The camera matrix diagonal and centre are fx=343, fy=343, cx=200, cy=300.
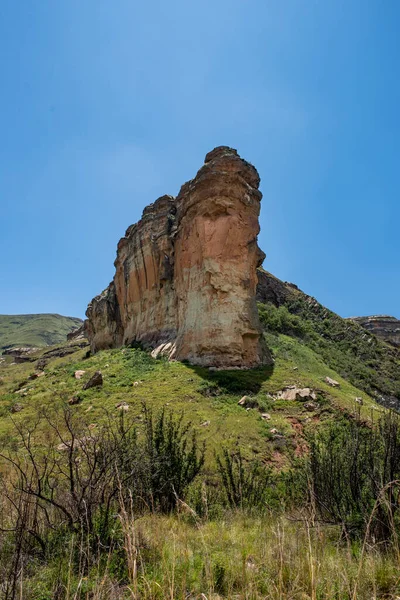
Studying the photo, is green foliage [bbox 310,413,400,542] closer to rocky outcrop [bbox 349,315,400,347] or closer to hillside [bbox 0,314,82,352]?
rocky outcrop [bbox 349,315,400,347]

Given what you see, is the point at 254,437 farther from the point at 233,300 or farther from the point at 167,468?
the point at 233,300

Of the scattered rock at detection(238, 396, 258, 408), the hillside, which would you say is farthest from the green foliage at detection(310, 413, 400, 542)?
the hillside

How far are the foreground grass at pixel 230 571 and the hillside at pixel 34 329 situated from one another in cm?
11145

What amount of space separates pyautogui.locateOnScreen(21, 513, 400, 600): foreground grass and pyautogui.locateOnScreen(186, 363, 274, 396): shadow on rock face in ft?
42.7

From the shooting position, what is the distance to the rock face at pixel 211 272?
69.3ft

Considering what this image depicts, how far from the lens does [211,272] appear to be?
71.7 ft

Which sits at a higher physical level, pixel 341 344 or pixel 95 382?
pixel 341 344

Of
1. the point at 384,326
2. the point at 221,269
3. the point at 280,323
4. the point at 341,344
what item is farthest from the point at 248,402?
the point at 384,326

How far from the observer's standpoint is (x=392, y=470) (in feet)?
15.0

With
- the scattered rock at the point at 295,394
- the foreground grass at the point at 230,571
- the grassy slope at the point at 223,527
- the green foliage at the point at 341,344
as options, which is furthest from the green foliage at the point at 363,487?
the green foliage at the point at 341,344

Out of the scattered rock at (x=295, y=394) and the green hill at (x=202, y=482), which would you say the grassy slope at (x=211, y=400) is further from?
the scattered rock at (x=295, y=394)

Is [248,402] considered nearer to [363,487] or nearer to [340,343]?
[363,487]

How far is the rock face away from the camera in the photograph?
21.1 m

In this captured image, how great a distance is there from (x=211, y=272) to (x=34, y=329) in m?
127
